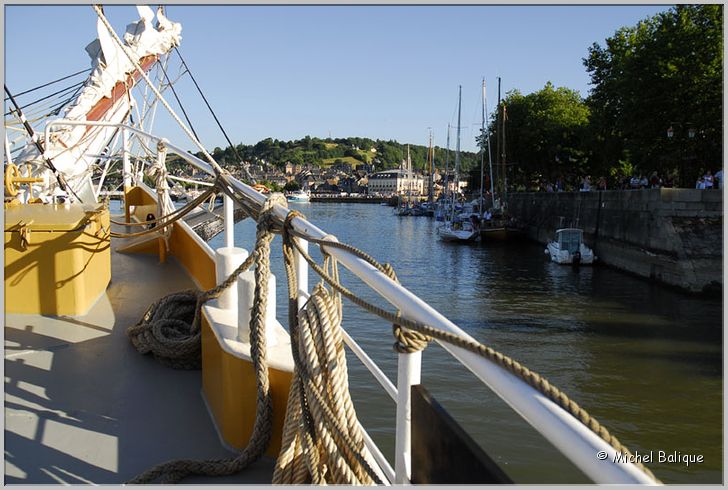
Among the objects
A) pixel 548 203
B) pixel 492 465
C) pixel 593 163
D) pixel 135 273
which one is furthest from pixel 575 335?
pixel 593 163

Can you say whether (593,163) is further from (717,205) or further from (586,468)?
(586,468)

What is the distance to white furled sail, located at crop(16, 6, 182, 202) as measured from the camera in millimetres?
11586

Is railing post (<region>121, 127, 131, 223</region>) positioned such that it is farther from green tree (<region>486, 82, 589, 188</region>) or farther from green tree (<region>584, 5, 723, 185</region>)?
green tree (<region>486, 82, 589, 188</region>)

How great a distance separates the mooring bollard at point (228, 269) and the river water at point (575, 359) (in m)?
5.66

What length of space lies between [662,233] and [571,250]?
6629 mm

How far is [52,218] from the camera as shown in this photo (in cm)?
465

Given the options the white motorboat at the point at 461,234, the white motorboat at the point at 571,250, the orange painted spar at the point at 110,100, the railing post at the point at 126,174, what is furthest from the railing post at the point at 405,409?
the white motorboat at the point at 461,234

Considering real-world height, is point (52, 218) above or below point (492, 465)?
above

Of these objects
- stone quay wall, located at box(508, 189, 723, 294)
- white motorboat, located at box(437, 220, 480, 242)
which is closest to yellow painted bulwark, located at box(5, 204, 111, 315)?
stone quay wall, located at box(508, 189, 723, 294)

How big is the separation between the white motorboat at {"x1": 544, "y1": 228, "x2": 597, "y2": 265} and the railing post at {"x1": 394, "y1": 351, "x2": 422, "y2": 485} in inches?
1118

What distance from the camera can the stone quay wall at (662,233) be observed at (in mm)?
20859

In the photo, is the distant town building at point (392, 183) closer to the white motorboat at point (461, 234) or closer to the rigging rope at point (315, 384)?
the white motorboat at point (461, 234)

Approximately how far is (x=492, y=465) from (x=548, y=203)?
4033 centimetres

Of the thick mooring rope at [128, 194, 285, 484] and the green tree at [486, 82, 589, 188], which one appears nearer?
the thick mooring rope at [128, 194, 285, 484]
